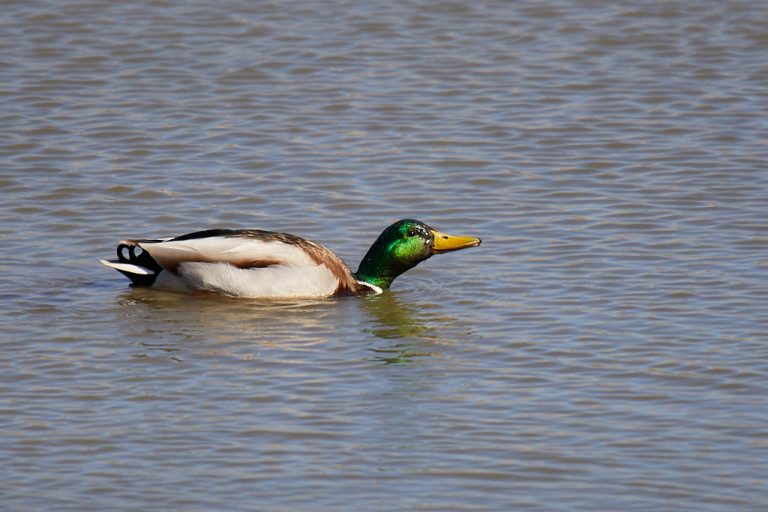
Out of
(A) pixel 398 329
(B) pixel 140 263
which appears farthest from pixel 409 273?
(B) pixel 140 263

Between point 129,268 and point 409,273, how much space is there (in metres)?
2.15

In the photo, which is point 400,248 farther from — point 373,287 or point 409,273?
point 409,273

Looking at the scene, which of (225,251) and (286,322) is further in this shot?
(225,251)

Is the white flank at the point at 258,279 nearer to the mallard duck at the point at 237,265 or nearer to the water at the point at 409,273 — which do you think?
→ the mallard duck at the point at 237,265

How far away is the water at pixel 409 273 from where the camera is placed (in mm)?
7125

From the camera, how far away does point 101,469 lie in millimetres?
7020

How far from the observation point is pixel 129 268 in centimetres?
1043

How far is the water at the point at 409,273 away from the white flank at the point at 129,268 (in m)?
0.16

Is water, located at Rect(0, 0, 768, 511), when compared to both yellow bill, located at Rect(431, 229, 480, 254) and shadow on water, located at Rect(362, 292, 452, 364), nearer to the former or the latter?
shadow on water, located at Rect(362, 292, 452, 364)

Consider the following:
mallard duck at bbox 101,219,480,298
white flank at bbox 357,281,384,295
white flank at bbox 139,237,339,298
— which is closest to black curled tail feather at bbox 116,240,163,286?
mallard duck at bbox 101,219,480,298

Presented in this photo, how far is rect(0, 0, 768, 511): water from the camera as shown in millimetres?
7125

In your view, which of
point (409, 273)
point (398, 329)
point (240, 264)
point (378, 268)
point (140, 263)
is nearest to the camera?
point (398, 329)

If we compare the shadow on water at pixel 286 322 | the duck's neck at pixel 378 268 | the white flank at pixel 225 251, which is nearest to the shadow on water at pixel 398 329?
the shadow on water at pixel 286 322

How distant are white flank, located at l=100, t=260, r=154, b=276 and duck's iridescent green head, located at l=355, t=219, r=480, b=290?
147 centimetres
